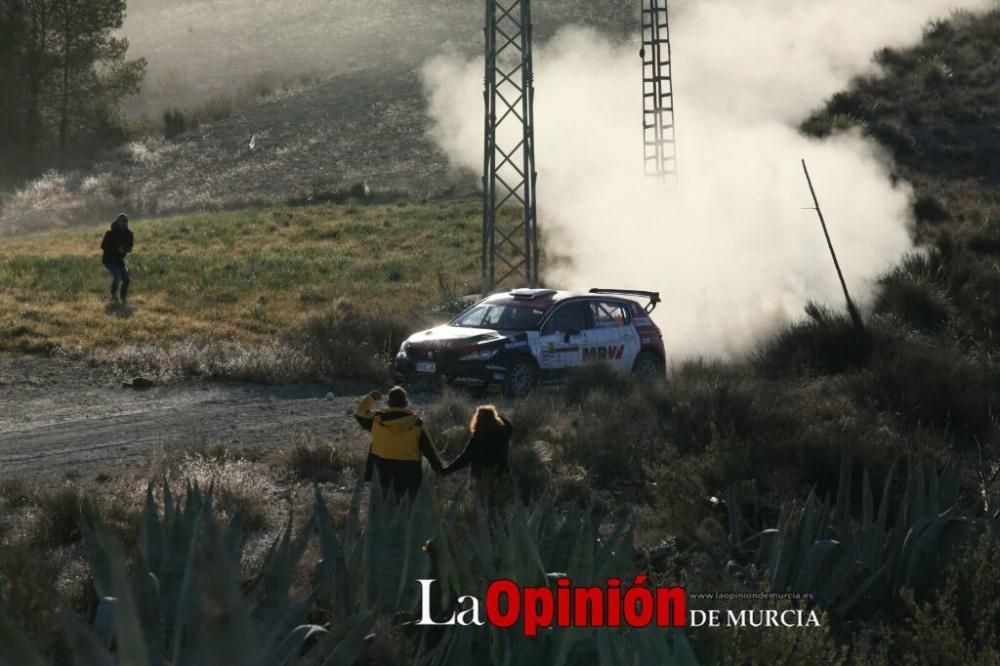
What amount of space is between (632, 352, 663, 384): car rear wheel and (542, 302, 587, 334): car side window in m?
1.06

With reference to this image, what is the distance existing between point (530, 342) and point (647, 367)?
7.57 ft

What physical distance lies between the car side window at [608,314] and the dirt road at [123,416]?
11.3ft

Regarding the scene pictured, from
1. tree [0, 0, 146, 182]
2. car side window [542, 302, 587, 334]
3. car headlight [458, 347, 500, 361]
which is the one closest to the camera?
car headlight [458, 347, 500, 361]

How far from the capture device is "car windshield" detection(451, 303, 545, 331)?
62.3 ft

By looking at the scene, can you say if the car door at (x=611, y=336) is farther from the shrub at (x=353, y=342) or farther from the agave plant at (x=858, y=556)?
the agave plant at (x=858, y=556)

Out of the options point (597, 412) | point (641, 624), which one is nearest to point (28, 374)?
point (597, 412)

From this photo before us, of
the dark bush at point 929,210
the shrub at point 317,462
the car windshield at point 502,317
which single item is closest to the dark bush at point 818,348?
the car windshield at point 502,317

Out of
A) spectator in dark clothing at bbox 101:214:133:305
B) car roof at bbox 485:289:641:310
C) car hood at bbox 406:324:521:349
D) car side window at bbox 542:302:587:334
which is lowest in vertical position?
car hood at bbox 406:324:521:349

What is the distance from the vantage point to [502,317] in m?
19.3

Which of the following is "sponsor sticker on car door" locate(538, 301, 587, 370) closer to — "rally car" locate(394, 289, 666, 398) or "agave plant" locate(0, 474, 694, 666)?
"rally car" locate(394, 289, 666, 398)

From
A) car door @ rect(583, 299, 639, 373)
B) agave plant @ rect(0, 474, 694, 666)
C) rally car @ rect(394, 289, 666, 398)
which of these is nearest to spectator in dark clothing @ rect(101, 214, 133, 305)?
rally car @ rect(394, 289, 666, 398)

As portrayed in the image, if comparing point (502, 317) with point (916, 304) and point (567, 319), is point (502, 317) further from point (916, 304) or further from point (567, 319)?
point (916, 304)

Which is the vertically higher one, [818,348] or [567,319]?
[567,319]

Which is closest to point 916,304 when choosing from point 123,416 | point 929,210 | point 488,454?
point 929,210
